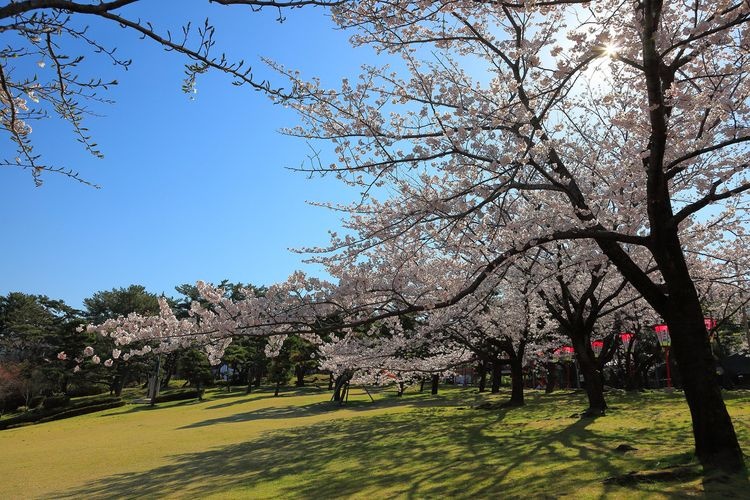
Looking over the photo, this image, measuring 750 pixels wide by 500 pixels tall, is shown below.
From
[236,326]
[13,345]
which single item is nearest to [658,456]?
[236,326]

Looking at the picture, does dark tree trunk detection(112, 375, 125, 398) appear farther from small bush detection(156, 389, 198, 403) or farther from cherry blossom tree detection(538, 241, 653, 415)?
cherry blossom tree detection(538, 241, 653, 415)

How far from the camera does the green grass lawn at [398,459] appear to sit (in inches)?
218

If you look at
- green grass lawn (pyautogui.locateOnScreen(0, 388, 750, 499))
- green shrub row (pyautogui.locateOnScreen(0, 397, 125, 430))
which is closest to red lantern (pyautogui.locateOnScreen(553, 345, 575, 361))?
green grass lawn (pyautogui.locateOnScreen(0, 388, 750, 499))

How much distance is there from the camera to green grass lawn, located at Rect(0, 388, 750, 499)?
18.2 feet

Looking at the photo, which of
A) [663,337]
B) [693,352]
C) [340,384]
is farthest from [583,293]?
[340,384]

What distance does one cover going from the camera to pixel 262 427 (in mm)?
16562

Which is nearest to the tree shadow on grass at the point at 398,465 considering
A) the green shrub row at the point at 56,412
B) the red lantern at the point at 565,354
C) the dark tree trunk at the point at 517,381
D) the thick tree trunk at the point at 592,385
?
the thick tree trunk at the point at 592,385

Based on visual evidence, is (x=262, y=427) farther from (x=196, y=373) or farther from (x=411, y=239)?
(x=196, y=373)

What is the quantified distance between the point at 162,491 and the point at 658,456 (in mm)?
7294

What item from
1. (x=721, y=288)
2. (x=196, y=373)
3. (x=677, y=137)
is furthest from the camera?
(x=196, y=373)

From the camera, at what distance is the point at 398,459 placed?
8.30m

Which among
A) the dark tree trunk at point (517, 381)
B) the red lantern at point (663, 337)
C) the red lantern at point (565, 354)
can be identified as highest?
the red lantern at point (663, 337)

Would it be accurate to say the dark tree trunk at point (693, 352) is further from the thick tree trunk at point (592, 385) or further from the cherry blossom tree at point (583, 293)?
the thick tree trunk at point (592, 385)

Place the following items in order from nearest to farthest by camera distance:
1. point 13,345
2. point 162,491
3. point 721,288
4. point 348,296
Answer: point 348,296, point 162,491, point 721,288, point 13,345
